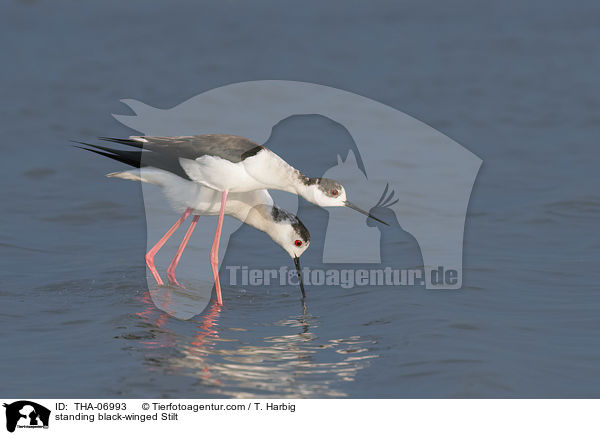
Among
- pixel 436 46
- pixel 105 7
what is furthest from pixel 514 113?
pixel 105 7

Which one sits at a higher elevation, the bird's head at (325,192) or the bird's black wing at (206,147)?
the bird's black wing at (206,147)

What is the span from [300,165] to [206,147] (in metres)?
5.59

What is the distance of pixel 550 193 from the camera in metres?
14.4

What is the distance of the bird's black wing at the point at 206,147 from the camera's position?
10078mm

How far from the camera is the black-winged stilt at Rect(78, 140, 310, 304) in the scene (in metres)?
10.4

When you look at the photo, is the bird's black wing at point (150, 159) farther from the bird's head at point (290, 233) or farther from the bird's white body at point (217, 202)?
the bird's head at point (290, 233)

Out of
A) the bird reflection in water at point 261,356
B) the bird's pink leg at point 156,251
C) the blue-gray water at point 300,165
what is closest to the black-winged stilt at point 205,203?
the bird's pink leg at point 156,251

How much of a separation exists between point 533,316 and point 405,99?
10446mm

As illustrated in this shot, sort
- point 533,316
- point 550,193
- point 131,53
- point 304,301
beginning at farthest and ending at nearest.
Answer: point 131,53 < point 550,193 < point 304,301 < point 533,316

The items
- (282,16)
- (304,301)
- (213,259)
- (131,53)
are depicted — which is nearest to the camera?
(304,301)

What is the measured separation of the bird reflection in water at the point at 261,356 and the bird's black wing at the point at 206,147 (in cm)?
172

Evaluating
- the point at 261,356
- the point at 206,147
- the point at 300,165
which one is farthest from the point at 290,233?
the point at 300,165

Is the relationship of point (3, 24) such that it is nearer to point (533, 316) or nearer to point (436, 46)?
point (436, 46)

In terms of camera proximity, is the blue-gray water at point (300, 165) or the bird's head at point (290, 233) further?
the bird's head at point (290, 233)
